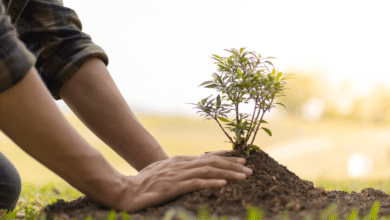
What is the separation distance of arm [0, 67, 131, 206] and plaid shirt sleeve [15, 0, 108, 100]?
54cm

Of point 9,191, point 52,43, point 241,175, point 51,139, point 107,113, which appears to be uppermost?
point 241,175

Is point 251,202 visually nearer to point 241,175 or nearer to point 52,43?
point 241,175

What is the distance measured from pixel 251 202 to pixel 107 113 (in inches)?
45.2

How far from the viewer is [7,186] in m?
2.75

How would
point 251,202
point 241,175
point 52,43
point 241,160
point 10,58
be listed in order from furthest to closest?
point 52,43 → point 241,160 → point 241,175 → point 251,202 → point 10,58

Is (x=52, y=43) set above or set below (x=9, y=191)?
above

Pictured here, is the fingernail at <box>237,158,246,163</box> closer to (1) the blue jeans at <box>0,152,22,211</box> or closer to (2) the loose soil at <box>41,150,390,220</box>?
(2) the loose soil at <box>41,150,390,220</box>

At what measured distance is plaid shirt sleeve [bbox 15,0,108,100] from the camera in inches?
85.4

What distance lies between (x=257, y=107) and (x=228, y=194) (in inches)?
25.2

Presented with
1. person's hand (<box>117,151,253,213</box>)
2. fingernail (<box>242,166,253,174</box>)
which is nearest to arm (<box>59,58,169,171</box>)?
person's hand (<box>117,151,253,213</box>)

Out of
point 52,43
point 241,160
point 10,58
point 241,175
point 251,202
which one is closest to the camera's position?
point 10,58

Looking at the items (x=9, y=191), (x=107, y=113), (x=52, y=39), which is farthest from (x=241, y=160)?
(x=9, y=191)

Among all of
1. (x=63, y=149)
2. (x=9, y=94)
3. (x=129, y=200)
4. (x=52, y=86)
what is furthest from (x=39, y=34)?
(x=129, y=200)

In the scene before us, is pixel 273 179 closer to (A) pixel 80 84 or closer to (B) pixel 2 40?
(A) pixel 80 84
